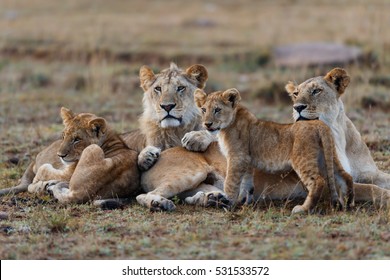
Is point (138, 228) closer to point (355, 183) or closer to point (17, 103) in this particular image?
point (355, 183)

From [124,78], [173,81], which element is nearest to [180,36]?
[124,78]

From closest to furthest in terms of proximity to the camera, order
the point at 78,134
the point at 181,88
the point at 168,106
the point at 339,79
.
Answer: the point at 339,79 → the point at 78,134 → the point at 168,106 → the point at 181,88

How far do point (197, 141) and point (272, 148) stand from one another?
883 mm

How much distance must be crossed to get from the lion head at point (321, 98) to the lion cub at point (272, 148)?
216 mm

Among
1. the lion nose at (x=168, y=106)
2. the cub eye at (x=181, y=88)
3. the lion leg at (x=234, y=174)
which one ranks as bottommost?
the lion leg at (x=234, y=174)

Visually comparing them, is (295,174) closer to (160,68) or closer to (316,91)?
(316,91)

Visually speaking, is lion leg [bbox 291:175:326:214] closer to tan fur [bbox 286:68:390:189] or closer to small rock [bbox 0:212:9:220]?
tan fur [bbox 286:68:390:189]

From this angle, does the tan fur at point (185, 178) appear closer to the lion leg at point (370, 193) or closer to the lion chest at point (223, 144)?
the lion chest at point (223, 144)

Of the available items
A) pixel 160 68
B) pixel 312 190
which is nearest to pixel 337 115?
pixel 312 190

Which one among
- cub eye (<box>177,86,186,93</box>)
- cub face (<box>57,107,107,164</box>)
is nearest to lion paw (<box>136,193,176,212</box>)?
cub face (<box>57,107,107,164</box>)

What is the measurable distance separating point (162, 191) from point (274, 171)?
3.08 feet

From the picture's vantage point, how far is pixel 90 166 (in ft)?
22.1

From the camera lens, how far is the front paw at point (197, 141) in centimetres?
697

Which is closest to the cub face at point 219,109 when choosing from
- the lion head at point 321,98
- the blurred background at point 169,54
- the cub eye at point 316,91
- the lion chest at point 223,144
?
the lion chest at point 223,144
